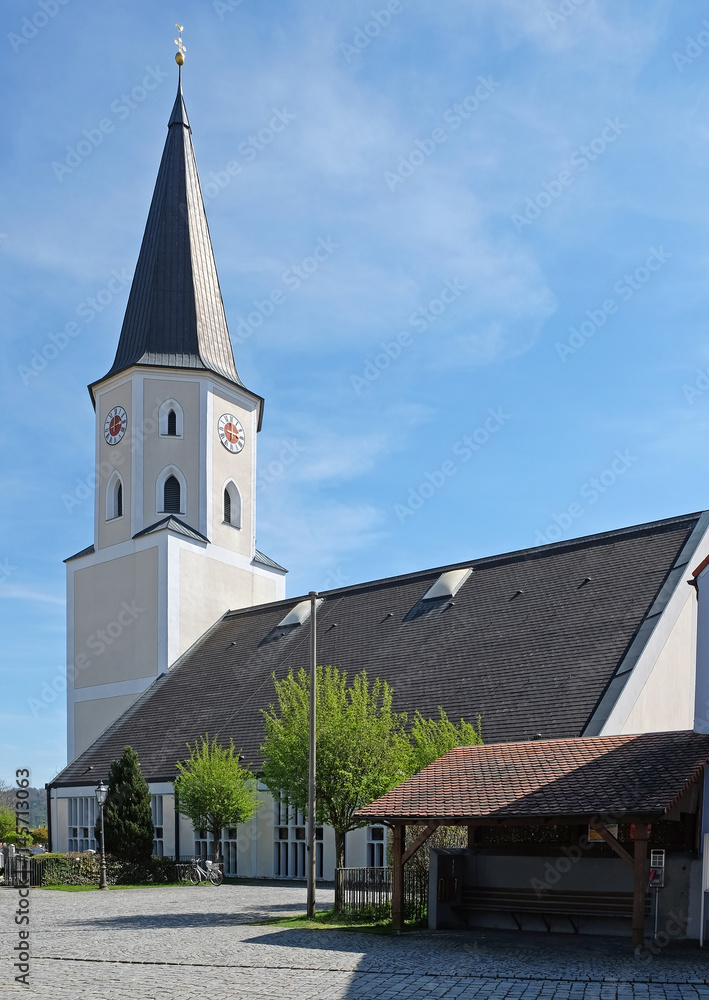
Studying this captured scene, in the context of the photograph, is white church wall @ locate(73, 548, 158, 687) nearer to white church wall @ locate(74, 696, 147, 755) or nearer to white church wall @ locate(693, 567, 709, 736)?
white church wall @ locate(74, 696, 147, 755)

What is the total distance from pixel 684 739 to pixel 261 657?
23.9 m

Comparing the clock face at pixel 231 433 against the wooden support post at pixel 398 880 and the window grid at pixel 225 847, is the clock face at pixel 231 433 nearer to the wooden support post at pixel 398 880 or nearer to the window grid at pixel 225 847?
the window grid at pixel 225 847

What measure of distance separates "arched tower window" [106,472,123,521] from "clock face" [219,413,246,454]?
16.6 feet

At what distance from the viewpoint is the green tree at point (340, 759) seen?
2275 centimetres

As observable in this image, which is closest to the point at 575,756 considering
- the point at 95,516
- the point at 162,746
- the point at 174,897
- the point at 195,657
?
the point at 174,897

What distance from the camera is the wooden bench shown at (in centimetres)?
1816

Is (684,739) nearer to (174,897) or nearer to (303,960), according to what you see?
(303,960)

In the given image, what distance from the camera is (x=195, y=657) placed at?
44.7 metres

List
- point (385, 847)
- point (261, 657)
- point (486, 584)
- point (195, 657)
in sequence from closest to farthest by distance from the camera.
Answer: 1. point (385, 847)
2. point (486, 584)
3. point (261, 657)
4. point (195, 657)

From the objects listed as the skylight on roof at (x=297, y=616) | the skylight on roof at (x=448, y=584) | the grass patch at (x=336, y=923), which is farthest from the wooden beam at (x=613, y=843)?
the skylight on roof at (x=297, y=616)

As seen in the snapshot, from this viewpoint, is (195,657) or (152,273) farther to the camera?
(152,273)

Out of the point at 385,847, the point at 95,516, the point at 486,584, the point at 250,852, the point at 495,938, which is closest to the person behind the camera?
the point at 495,938

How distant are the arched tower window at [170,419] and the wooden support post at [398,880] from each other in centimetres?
3098

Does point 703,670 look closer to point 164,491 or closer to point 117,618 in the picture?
point 164,491
